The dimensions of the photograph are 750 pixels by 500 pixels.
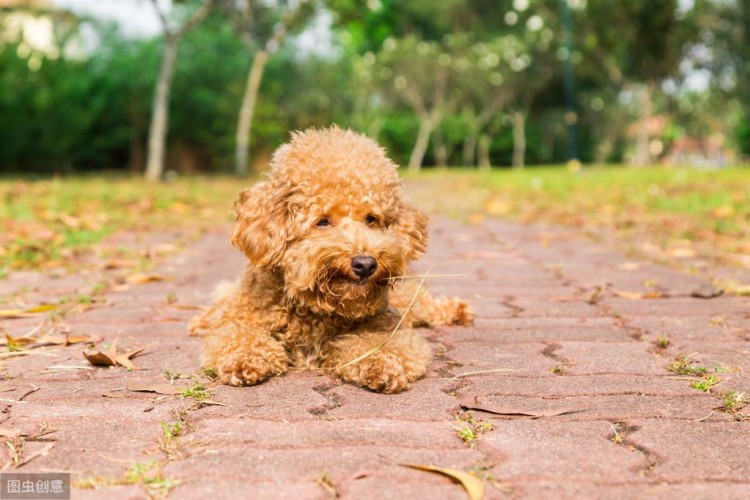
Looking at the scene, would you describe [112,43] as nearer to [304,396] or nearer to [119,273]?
[119,273]

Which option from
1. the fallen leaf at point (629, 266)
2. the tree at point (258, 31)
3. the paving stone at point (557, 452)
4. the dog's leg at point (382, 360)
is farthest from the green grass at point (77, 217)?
the tree at point (258, 31)

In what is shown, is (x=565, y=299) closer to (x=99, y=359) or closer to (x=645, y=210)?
(x=99, y=359)

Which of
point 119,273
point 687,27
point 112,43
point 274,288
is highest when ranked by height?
point 687,27

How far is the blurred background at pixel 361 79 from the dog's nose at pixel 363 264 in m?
1.21

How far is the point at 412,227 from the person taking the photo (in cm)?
343

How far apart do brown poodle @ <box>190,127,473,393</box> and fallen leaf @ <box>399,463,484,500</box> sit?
29.2 inches

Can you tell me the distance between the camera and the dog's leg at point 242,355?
295 centimetres

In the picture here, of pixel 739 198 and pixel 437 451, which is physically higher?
pixel 739 198

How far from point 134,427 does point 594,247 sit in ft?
18.3

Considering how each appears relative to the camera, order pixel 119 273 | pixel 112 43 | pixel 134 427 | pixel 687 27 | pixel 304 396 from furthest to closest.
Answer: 1. pixel 687 27
2. pixel 112 43
3. pixel 119 273
4. pixel 304 396
5. pixel 134 427

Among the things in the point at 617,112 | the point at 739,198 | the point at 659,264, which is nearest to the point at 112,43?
the point at 739,198

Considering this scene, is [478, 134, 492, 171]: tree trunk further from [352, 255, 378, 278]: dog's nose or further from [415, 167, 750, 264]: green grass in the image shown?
[352, 255, 378, 278]: dog's nose

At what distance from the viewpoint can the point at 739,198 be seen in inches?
388

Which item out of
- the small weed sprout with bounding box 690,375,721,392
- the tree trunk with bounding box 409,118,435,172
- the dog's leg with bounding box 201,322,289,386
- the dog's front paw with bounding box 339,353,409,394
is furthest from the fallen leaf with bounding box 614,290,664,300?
the tree trunk with bounding box 409,118,435,172
